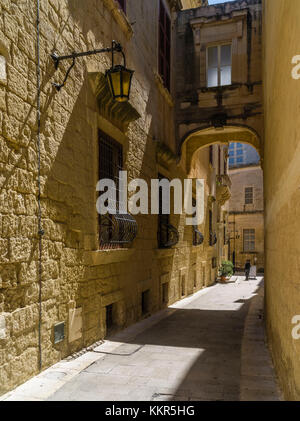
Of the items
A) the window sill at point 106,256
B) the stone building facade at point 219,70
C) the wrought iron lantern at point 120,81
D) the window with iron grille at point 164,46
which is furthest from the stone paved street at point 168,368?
the window with iron grille at point 164,46

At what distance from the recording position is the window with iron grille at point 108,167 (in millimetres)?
6829

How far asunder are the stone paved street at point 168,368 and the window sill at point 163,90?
6.38m

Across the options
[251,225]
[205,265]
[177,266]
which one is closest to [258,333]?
[177,266]

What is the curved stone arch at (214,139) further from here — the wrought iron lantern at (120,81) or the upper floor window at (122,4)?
the wrought iron lantern at (120,81)

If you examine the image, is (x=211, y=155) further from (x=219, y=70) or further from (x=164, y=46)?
(x=164, y=46)

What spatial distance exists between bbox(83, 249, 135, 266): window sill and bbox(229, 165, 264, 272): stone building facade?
27.0 metres

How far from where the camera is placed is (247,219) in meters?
34.6

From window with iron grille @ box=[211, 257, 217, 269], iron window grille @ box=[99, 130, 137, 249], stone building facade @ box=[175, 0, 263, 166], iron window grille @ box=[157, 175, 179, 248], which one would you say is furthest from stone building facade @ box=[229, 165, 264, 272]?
iron window grille @ box=[99, 130, 137, 249]

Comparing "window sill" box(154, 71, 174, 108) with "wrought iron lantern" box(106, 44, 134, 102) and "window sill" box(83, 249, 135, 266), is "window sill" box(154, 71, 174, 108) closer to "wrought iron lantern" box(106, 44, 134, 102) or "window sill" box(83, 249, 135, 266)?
"wrought iron lantern" box(106, 44, 134, 102)

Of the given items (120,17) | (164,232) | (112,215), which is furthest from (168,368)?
(120,17)

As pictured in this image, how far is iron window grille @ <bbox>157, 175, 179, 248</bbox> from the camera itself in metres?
10.6

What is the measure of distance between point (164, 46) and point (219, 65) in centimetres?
222
